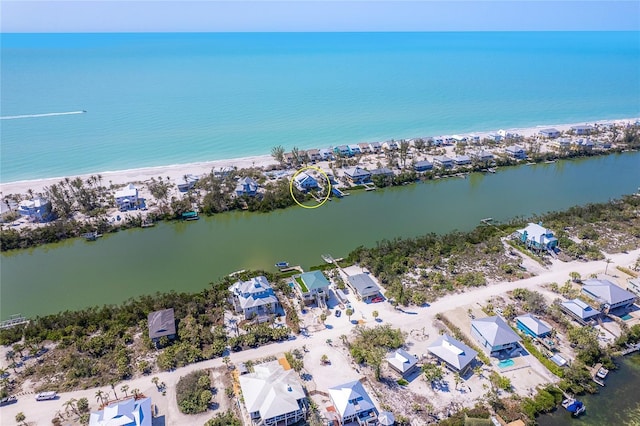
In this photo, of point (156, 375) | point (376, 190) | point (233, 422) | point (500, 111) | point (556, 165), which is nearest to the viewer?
point (233, 422)

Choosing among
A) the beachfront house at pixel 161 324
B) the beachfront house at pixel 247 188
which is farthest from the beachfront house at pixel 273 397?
the beachfront house at pixel 247 188

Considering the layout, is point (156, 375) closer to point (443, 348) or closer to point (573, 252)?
point (443, 348)

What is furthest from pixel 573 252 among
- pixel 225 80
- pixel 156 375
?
pixel 225 80

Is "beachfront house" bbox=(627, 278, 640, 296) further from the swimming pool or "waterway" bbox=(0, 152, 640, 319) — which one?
"waterway" bbox=(0, 152, 640, 319)

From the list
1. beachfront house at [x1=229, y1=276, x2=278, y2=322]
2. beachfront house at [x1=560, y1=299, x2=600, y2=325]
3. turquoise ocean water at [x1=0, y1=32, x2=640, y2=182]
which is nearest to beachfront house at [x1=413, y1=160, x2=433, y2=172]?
turquoise ocean water at [x1=0, y1=32, x2=640, y2=182]

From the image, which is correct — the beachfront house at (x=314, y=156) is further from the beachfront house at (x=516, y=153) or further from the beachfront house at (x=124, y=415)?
the beachfront house at (x=124, y=415)
